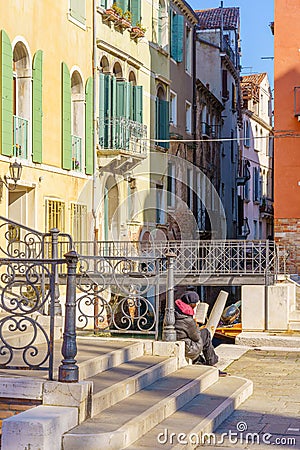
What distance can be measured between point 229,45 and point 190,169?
44.8 ft

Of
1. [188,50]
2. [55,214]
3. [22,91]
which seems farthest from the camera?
[188,50]

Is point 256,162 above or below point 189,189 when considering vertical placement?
above

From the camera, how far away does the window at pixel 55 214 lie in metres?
19.5

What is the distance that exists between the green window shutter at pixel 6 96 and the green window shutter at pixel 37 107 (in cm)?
118

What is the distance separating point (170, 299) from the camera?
9.84m

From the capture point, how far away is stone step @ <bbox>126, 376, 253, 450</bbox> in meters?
6.82

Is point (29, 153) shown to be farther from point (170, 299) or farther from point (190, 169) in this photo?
point (190, 169)

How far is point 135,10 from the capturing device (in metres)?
26.5

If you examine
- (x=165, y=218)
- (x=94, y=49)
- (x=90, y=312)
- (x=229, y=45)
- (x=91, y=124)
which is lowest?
(x=90, y=312)

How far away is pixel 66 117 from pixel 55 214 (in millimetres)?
2277

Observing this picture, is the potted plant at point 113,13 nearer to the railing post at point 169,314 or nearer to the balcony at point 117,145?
the balcony at point 117,145

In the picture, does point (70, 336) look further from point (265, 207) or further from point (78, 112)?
point (265, 207)

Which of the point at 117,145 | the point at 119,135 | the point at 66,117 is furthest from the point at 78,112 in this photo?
the point at 119,135

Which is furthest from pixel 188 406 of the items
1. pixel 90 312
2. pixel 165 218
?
pixel 165 218
